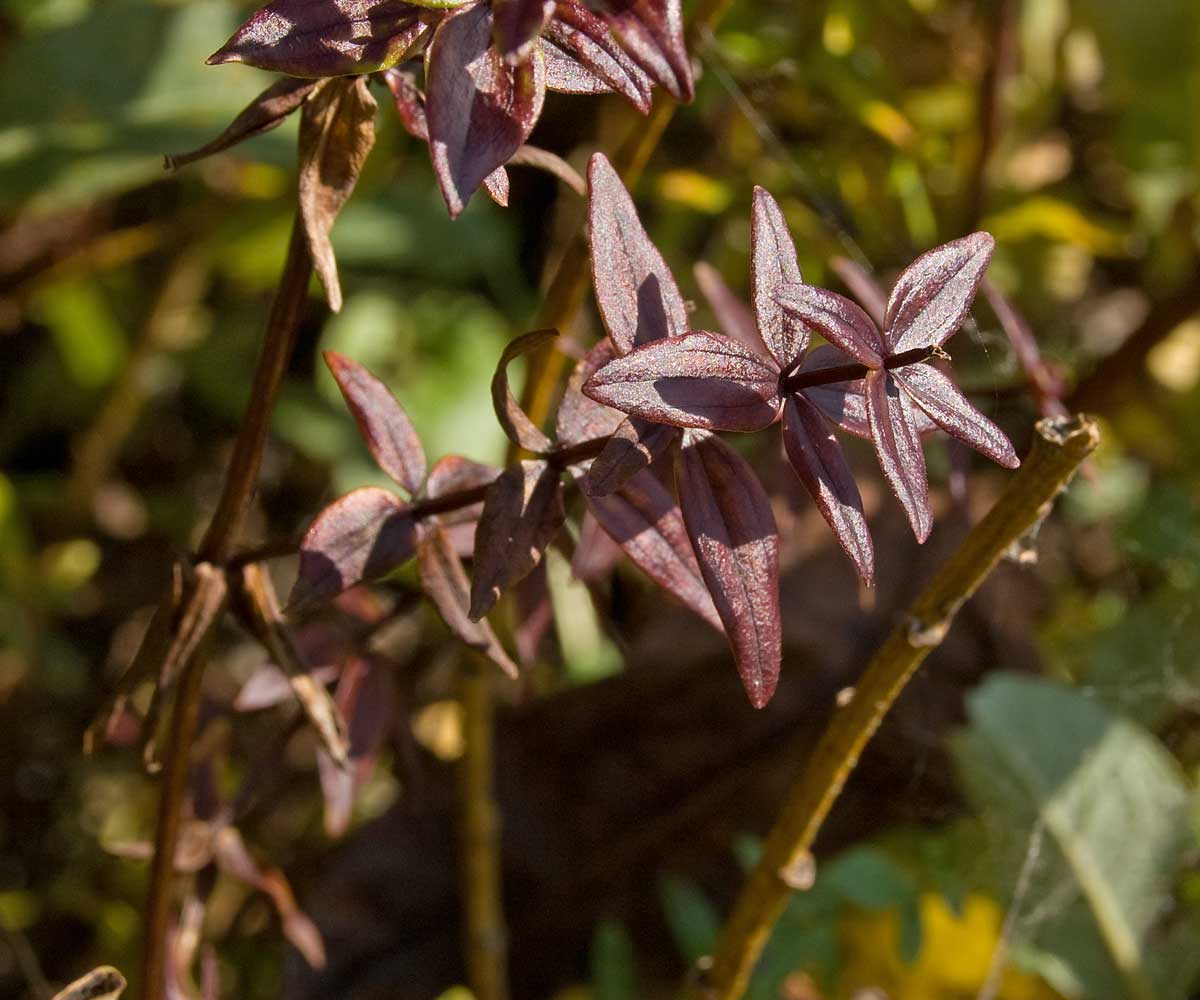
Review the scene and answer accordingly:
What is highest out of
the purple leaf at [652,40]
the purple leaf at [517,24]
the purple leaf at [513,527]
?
the purple leaf at [517,24]

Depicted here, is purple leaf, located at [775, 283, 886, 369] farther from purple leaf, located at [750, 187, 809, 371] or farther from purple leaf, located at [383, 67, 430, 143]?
purple leaf, located at [383, 67, 430, 143]

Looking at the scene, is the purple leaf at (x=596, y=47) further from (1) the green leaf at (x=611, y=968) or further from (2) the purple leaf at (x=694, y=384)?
(1) the green leaf at (x=611, y=968)

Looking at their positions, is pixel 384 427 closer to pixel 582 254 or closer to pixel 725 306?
pixel 582 254

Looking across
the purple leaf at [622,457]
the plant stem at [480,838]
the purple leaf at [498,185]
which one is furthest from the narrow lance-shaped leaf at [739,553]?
the plant stem at [480,838]

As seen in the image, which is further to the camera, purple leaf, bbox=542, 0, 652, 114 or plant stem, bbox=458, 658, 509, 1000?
plant stem, bbox=458, 658, 509, 1000

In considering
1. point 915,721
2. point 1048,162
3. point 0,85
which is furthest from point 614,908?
point 1048,162

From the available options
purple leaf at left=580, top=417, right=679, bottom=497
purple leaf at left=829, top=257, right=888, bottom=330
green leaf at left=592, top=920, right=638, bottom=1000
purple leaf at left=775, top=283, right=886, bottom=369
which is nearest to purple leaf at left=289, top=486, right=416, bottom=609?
purple leaf at left=580, top=417, right=679, bottom=497
